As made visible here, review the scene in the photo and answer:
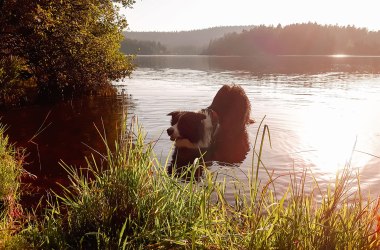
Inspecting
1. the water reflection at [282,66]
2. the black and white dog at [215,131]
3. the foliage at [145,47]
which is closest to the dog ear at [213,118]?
the black and white dog at [215,131]

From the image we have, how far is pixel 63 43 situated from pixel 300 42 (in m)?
116

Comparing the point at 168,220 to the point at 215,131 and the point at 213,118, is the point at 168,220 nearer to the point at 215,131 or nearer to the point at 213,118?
the point at 213,118

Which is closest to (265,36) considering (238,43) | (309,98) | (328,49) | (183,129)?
(238,43)

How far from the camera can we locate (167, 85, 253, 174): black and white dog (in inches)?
353

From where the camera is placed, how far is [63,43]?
577 inches

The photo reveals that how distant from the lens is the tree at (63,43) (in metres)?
12.2

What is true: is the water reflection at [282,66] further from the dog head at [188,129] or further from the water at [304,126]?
the dog head at [188,129]

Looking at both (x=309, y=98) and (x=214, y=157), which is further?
(x=309, y=98)

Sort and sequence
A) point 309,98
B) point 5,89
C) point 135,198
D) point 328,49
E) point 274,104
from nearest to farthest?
point 135,198 → point 5,89 → point 274,104 → point 309,98 → point 328,49

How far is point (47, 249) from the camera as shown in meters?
3.56

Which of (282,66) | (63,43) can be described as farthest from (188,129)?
(282,66)

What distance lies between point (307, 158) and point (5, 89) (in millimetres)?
11694

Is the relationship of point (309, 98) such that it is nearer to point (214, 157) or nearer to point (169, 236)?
point (214, 157)

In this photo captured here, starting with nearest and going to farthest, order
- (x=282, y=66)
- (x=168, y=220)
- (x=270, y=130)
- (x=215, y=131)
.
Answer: (x=168, y=220)
(x=215, y=131)
(x=270, y=130)
(x=282, y=66)
